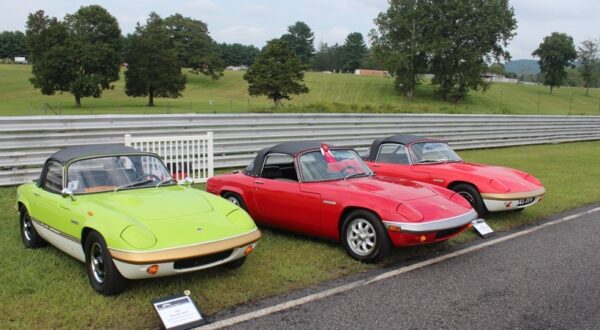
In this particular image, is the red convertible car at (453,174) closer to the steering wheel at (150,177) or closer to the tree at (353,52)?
the steering wheel at (150,177)

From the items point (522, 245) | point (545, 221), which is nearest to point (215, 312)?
point (522, 245)

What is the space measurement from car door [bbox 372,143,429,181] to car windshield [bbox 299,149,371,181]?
148 cm

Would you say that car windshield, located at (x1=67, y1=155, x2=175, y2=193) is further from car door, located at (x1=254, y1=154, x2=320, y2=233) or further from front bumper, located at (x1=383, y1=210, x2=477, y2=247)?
front bumper, located at (x1=383, y1=210, x2=477, y2=247)

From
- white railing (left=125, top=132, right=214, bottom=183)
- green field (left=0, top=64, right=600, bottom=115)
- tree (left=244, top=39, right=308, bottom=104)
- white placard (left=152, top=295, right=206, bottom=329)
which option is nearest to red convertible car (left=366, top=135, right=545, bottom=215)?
white railing (left=125, top=132, right=214, bottom=183)

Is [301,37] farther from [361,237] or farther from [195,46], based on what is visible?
[361,237]

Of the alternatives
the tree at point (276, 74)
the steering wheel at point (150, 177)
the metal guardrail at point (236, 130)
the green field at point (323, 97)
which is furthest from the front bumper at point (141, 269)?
the tree at point (276, 74)

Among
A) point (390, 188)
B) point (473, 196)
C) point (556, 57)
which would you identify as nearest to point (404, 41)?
point (556, 57)

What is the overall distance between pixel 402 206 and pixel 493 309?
1.51 meters

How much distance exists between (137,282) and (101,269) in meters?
0.36

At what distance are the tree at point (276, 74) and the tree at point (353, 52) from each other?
99697mm

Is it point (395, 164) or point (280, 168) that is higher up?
point (280, 168)

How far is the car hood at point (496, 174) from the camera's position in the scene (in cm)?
759

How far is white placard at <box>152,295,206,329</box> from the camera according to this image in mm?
3838

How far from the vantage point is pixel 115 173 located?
5602 mm
